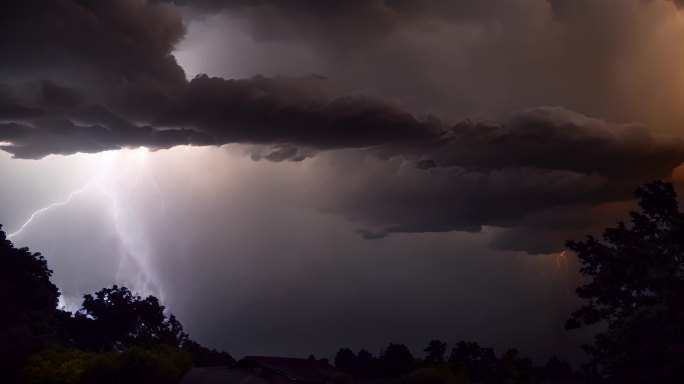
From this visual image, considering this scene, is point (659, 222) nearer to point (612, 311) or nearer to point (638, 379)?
point (612, 311)

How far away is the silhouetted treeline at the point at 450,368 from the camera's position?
6028 centimetres

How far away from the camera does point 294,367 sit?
61.4 metres

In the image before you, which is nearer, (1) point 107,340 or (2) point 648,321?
Answer: (2) point 648,321

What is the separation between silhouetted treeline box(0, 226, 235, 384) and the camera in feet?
159

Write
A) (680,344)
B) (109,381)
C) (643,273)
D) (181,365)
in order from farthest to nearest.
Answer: (181,365), (109,381), (643,273), (680,344)

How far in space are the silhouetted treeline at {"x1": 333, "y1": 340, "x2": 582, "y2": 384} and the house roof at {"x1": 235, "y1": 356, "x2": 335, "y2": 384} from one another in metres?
1.72

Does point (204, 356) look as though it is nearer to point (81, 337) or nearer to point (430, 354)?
point (81, 337)

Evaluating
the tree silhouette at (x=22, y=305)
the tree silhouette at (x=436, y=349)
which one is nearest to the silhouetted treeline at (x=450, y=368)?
the tree silhouette at (x=436, y=349)

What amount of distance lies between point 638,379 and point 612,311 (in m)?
10.1

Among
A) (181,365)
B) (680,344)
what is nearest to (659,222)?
(680,344)

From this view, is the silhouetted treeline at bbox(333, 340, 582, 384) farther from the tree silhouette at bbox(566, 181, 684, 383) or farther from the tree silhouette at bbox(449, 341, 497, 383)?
the tree silhouette at bbox(566, 181, 684, 383)

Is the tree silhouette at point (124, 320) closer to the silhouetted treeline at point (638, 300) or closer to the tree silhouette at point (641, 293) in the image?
the silhouetted treeline at point (638, 300)

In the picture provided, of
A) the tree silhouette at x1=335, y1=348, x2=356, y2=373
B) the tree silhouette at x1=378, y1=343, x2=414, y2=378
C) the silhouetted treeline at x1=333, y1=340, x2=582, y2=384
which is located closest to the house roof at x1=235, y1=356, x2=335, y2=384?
the silhouetted treeline at x1=333, y1=340, x2=582, y2=384

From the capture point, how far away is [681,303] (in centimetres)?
3694
